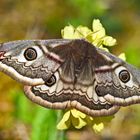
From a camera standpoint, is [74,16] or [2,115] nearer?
[2,115]

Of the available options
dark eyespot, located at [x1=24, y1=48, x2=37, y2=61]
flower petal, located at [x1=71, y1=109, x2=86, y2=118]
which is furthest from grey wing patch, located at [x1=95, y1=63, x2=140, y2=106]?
dark eyespot, located at [x1=24, y1=48, x2=37, y2=61]

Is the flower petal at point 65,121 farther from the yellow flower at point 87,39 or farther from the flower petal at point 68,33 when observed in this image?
the flower petal at point 68,33

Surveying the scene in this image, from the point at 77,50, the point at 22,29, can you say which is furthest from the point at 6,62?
the point at 22,29

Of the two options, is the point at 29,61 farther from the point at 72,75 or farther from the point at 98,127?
the point at 98,127

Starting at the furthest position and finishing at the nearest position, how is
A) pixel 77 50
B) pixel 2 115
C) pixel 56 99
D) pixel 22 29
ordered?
pixel 22 29, pixel 2 115, pixel 77 50, pixel 56 99

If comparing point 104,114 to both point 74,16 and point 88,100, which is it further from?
point 74,16

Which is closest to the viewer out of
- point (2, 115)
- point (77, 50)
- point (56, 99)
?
point (56, 99)

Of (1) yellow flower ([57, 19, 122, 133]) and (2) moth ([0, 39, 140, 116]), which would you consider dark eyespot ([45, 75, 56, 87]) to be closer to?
(2) moth ([0, 39, 140, 116])
